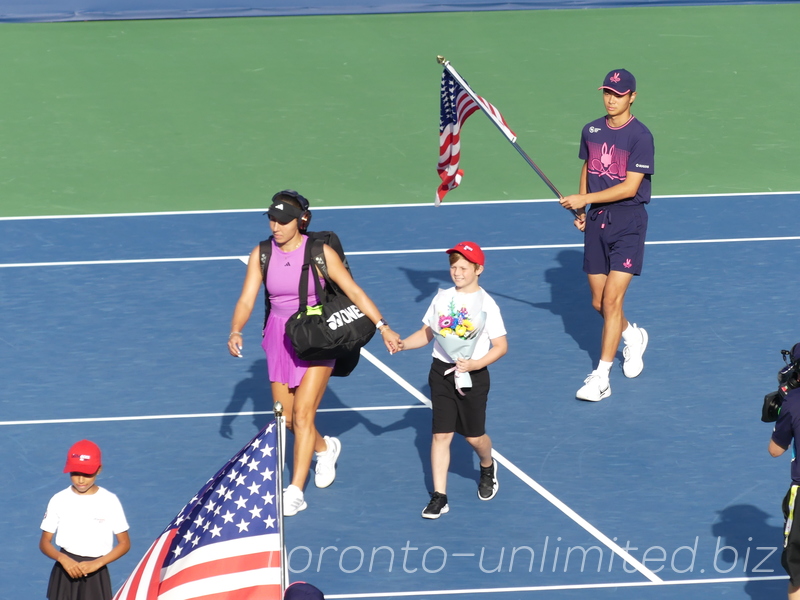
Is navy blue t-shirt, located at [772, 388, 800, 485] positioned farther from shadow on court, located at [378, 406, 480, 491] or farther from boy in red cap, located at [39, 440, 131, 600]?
boy in red cap, located at [39, 440, 131, 600]

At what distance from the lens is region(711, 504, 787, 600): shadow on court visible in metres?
8.77

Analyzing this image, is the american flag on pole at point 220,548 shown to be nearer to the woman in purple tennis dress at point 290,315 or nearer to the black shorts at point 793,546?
the woman in purple tennis dress at point 290,315

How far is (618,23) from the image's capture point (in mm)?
23031

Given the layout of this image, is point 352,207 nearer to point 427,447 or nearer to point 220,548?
point 427,447

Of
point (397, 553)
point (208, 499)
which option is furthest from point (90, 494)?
point (397, 553)

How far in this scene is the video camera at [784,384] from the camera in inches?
300

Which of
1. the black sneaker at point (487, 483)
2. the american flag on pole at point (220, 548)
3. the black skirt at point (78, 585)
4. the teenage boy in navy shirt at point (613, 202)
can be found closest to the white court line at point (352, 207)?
the teenage boy in navy shirt at point (613, 202)

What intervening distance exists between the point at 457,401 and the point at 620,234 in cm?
277

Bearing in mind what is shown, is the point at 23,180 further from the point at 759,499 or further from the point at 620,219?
the point at 759,499

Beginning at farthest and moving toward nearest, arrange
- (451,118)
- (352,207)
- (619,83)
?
(352,207)
(451,118)
(619,83)

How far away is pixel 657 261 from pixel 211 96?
27.0 ft

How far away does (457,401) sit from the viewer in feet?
31.3

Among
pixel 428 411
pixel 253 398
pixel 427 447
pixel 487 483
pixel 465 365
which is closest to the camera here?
pixel 465 365

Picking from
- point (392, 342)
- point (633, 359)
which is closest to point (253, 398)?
point (392, 342)
